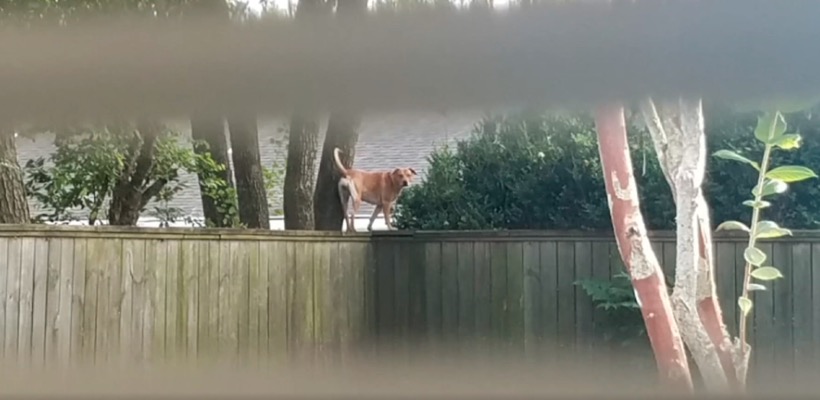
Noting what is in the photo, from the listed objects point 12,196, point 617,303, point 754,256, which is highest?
point 12,196

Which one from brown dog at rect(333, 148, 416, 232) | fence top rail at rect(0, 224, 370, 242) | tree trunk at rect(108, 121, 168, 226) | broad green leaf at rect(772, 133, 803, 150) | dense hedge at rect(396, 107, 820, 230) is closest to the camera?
broad green leaf at rect(772, 133, 803, 150)

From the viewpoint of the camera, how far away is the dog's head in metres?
2.47

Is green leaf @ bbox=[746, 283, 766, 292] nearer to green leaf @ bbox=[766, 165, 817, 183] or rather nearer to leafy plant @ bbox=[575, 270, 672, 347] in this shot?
leafy plant @ bbox=[575, 270, 672, 347]

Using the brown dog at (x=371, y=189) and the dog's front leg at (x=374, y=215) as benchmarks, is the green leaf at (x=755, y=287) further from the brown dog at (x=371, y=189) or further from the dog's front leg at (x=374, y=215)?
the dog's front leg at (x=374, y=215)

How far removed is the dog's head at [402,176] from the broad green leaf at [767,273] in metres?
0.93

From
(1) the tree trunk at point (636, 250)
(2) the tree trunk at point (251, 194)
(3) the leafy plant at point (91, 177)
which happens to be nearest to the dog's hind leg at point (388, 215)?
(2) the tree trunk at point (251, 194)

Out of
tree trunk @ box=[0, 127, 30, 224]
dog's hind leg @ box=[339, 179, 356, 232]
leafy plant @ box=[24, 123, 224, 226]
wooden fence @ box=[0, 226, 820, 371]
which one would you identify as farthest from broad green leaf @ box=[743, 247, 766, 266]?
→ tree trunk @ box=[0, 127, 30, 224]

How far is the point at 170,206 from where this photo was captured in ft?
8.66

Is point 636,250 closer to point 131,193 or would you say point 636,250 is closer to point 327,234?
point 327,234

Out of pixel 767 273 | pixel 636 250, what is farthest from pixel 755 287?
pixel 636 250

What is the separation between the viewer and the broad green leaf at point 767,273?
6.47 ft

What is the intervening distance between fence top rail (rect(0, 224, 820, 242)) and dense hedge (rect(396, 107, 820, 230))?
0.10m

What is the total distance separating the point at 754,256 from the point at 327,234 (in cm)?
108

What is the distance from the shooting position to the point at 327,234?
7.94 ft
